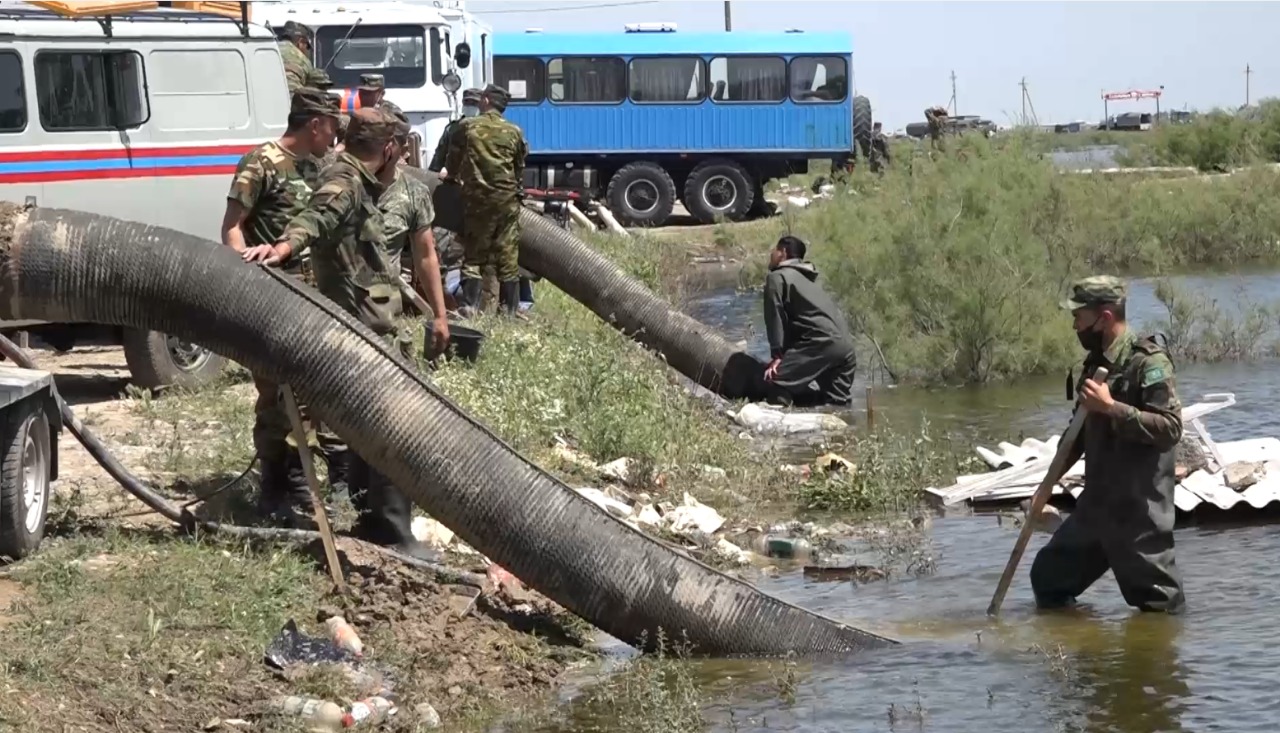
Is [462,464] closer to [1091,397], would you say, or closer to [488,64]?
[1091,397]

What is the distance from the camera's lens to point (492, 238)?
1349cm

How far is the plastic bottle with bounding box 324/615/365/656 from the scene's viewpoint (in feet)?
21.6

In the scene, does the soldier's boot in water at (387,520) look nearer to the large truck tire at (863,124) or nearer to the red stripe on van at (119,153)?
the red stripe on van at (119,153)

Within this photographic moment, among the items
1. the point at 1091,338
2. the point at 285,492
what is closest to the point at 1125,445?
the point at 1091,338

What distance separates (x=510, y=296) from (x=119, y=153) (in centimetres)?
360

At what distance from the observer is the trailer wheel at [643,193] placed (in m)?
31.3

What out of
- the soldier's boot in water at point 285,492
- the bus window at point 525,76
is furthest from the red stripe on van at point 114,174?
the bus window at point 525,76

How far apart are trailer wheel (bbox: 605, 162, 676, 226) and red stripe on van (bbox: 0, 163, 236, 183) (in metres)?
19.7

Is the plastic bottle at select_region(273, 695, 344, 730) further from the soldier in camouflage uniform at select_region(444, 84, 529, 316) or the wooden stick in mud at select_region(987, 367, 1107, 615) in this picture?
the soldier in camouflage uniform at select_region(444, 84, 529, 316)

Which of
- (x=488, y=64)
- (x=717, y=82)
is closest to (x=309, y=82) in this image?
(x=488, y=64)

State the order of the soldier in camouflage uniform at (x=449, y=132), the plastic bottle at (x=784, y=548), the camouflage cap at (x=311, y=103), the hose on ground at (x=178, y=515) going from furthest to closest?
1. the soldier in camouflage uniform at (x=449, y=132)
2. the plastic bottle at (x=784, y=548)
3. the camouflage cap at (x=311, y=103)
4. the hose on ground at (x=178, y=515)

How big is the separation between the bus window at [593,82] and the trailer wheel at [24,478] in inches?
981

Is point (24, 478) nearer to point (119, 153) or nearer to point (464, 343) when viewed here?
point (464, 343)

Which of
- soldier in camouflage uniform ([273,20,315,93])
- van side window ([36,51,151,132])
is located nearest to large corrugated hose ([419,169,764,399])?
soldier in camouflage uniform ([273,20,315,93])
